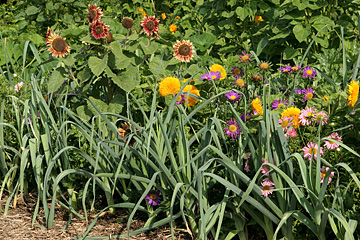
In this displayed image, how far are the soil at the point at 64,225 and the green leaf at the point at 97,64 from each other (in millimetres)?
808

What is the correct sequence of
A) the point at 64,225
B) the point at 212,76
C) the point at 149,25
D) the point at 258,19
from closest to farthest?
1. the point at 64,225
2. the point at 212,76
3. the point at 149,25
4. the point at 258,19

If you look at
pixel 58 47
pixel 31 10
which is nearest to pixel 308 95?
pixel 58 47

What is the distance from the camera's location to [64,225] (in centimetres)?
259

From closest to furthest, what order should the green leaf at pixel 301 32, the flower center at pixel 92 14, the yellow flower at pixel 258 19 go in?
the flower center at pixel 92 14
the green leaf at pixel 301 32
the yellow flower at pixel 258 19

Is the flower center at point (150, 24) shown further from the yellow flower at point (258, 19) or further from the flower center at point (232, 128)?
the yellow flower at point (258, 19)

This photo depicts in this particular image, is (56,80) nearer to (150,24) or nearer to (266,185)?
(150,24)

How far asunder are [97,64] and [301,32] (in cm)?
188

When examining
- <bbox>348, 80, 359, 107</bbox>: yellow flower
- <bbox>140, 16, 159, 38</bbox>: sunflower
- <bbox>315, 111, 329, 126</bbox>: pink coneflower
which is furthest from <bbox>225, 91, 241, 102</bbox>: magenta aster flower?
<bbox>140, 16, 159, 38</bbox>: sunflower

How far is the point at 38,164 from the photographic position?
2.54m

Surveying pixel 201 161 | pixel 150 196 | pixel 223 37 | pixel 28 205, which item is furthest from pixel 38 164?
pixel 223 37

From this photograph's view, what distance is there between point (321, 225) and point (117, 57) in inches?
58.2

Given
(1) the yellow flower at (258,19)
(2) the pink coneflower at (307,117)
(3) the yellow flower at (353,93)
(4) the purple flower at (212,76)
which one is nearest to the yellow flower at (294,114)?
(2) the pink coneflower at (307,117)

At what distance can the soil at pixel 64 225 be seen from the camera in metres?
2.46

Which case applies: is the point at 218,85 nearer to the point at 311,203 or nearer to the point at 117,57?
the point at 117,57
